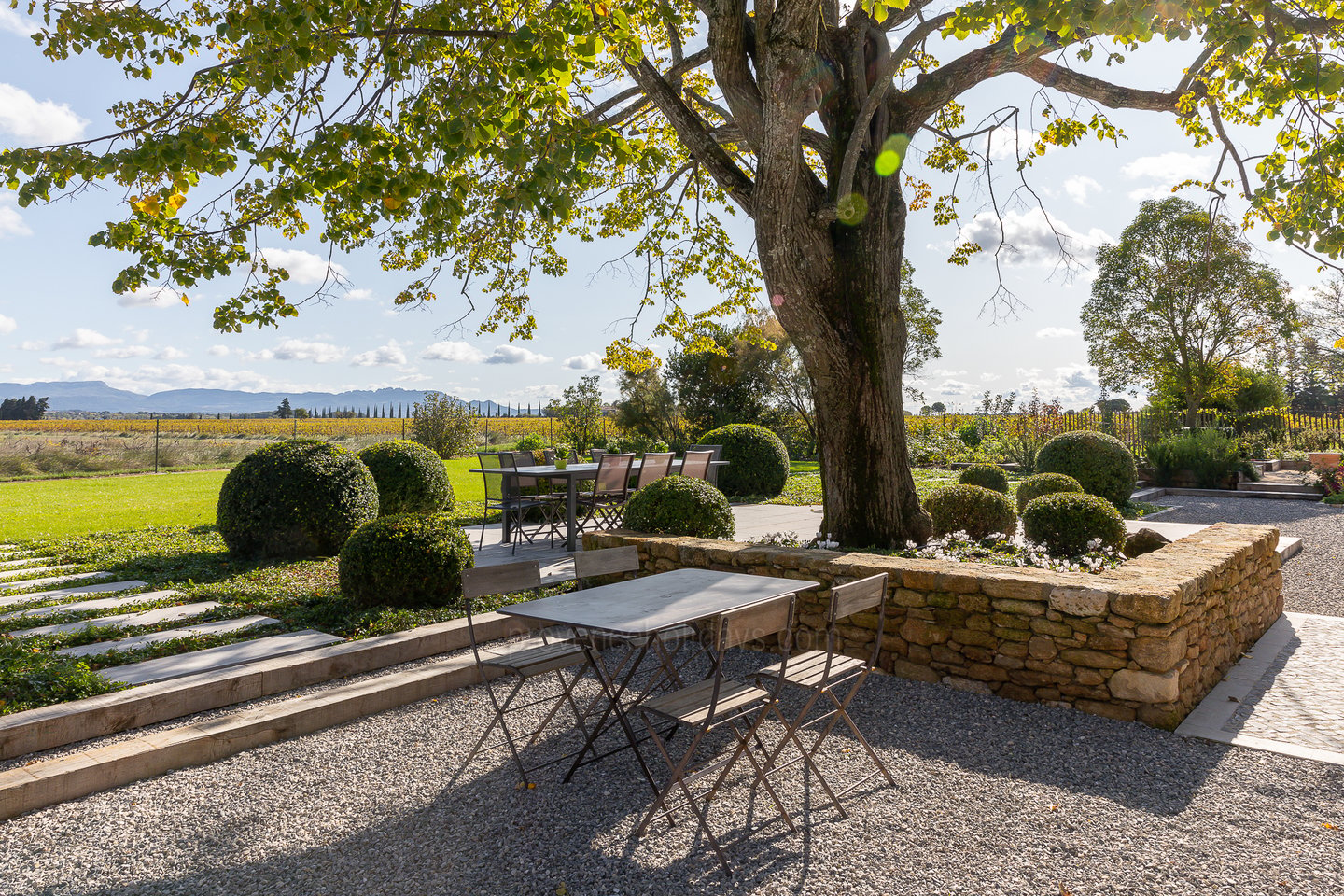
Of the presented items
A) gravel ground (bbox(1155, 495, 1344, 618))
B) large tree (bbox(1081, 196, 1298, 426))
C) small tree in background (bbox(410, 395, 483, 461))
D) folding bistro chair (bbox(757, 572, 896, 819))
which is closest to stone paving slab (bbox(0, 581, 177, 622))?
folding bistro chair (bbox(757, 572, 896, 819))

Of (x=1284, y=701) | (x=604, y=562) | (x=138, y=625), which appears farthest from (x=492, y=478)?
(x=1284, y=701)

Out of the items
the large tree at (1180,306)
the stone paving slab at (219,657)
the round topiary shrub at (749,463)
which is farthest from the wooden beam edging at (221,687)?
the large tree at (1180,306)

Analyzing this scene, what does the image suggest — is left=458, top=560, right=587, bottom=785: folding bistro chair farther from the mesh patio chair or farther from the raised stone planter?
the mesh patio chair

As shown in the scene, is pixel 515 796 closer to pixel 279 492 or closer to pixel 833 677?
pixel 833 677

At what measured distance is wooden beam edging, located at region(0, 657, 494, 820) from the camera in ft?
9.80

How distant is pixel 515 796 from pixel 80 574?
635 cm

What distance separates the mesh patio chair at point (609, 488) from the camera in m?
8.56

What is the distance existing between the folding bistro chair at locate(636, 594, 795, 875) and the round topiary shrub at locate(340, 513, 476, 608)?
2.95 metres

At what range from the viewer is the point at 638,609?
10.6ft

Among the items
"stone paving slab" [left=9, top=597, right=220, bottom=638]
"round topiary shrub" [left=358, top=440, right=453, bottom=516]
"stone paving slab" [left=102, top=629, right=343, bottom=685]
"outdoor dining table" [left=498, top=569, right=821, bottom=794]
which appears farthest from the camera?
"round topiary shrub" [left=358, top=440, right=453, bottom=516]

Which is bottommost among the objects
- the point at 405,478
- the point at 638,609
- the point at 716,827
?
the point at 716,827

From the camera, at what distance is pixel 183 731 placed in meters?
3.46

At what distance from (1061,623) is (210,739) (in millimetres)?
4201

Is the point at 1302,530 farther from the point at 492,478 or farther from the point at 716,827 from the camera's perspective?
the point at 716,827
